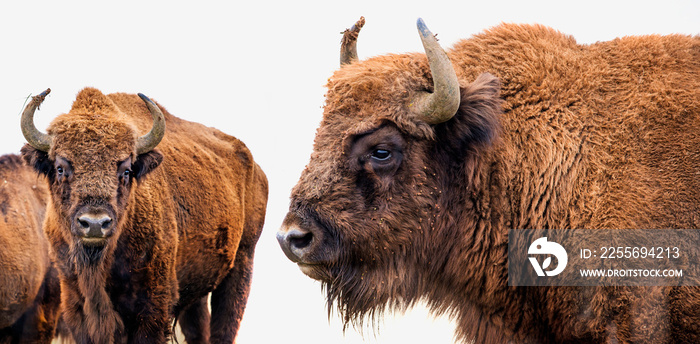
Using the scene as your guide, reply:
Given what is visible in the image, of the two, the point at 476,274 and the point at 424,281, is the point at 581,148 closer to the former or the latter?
the point at 476,274

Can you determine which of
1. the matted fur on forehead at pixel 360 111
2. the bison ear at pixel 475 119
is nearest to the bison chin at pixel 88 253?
the matted fur on forehead at pixel 360 111

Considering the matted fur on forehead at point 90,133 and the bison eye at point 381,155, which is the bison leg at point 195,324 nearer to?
the matted fur on forehead at point 90,133

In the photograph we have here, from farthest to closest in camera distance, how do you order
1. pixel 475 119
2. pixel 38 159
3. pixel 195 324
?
1. pixel 195 324
2. pixel 38 159
3. pixel 475 119

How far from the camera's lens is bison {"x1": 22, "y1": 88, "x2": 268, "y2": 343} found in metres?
5.25

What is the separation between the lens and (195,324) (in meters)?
8.16

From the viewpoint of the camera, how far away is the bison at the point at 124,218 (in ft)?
17.2

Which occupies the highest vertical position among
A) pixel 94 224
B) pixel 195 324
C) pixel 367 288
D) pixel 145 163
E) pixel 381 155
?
pixel 381 155

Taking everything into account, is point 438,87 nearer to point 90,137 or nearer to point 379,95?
point 379,95

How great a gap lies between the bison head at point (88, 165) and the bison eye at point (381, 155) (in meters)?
2.78

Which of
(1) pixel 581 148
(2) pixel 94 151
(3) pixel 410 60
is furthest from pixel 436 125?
(2) pixel 94 151

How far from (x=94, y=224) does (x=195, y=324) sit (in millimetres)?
3474

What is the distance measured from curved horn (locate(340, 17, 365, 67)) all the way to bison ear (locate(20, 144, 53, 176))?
2.96m

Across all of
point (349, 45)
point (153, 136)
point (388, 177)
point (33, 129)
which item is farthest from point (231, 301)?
point (388, 177)

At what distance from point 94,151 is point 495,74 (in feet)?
11.2
